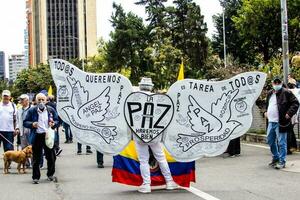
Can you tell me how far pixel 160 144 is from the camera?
9.63 meters

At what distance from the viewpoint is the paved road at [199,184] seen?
30.1 ft

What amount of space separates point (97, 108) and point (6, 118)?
4789 millimetres

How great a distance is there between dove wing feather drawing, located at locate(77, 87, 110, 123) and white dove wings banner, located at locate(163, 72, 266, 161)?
1.07 m

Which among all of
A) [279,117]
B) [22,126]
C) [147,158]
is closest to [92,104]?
[147,158]

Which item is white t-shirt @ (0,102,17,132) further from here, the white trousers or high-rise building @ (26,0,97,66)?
high-rise building @ (26,0,97,66)

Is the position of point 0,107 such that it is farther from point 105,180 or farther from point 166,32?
point 166,32

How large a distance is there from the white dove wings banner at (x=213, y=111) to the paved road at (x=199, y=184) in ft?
2.59

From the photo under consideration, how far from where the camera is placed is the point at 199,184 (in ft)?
33.9

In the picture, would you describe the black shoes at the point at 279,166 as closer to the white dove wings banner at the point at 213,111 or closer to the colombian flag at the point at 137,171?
the white dove wings banner at the point at 213,111

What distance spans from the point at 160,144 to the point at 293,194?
220 cm

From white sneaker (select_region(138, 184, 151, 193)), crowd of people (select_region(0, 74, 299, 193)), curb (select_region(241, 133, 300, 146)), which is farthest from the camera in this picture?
curb (select_region(241, 133, 300, 146))

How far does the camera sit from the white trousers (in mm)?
9352

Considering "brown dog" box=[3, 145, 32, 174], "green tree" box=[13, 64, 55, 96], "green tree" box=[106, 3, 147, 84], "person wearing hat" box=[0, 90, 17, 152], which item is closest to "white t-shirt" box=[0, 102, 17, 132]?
"person wearing hat" box=[0, 90, 17, 152]

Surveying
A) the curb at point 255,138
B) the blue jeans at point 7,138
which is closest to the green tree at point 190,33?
the curb at point 255,138
